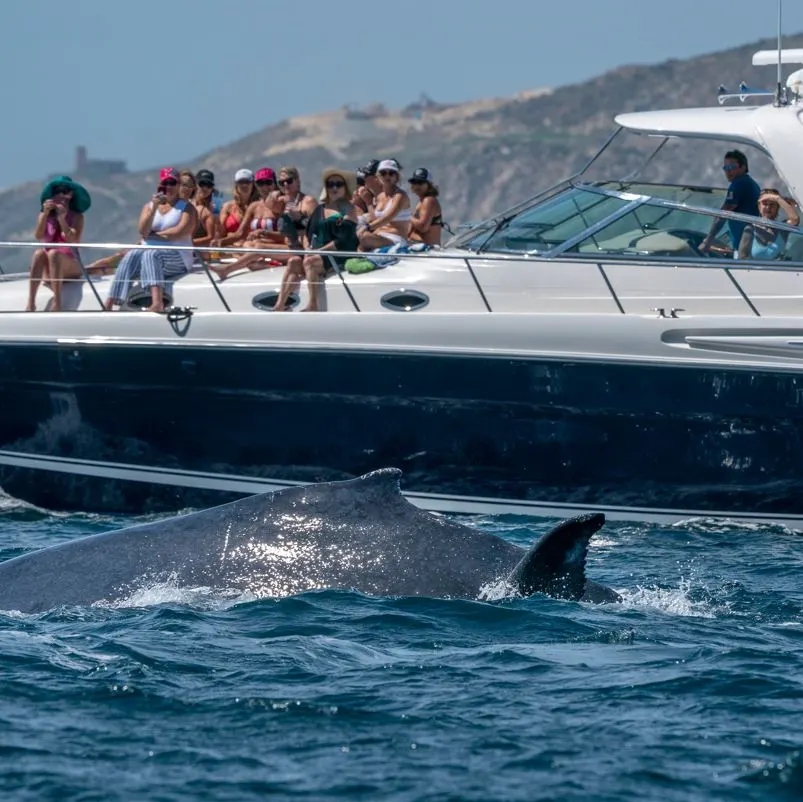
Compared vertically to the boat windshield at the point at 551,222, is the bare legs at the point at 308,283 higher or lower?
lower

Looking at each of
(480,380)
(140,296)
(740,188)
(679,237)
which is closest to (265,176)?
(140,296)

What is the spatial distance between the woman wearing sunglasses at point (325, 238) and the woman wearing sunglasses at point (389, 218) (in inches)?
8.3

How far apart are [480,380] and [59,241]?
385 centimetres

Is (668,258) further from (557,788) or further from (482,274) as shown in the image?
(557,788)

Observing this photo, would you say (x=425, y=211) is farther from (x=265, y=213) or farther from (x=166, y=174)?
(x=166, y=174)

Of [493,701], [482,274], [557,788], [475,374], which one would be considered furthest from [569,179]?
[557,788]

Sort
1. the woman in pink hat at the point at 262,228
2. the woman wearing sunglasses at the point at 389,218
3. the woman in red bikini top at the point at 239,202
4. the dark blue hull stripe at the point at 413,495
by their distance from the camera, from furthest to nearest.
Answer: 1. the woman in red bikini top at the point at 239,202
2. the woman wearing sunglasses at the point at 389,218
3. the woman in pink hat at the point at 262,228
4. the dark blue hull stripe at the point at 413,495

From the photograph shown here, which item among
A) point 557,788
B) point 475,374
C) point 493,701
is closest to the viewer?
point 557,788

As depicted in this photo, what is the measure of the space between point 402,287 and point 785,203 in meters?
3.16

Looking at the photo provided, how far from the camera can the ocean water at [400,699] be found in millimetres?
5949

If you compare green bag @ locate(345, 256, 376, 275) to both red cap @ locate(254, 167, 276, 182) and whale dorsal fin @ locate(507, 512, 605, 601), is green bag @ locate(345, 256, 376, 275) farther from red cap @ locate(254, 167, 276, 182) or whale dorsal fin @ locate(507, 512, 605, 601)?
whale dorsal fin @ locate(507, 512, 605, 601)

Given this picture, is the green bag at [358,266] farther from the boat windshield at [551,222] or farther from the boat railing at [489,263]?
the boat windshield at [551,222]

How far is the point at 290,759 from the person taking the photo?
612 centimetres

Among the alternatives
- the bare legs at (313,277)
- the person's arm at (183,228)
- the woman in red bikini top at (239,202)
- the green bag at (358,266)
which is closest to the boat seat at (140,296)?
the person's arm at (183,228)
